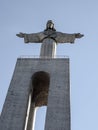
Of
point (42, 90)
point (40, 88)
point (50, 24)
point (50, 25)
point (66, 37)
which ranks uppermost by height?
point (50, 24)

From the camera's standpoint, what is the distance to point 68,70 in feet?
71.6

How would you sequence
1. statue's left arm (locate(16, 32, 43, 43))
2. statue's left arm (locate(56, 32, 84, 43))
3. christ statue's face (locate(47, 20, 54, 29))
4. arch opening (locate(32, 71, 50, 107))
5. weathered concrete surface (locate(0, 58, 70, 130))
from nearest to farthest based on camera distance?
weathered concrete surface (locate(0, 58, 70, 130)) < arch opening (locate(32, 71, 50, 107)) < statue's left arm (locate(56, 32, 84, 43)) < statue's left arm (locate(16, 32, 43, 43)) < christ statue's face (locate(47, 20, 54, 29))

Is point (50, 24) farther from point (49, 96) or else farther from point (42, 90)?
point (49, 96)

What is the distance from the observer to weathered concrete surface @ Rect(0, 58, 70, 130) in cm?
1812

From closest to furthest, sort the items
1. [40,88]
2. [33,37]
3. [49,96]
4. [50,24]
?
[49,96], [40,88], [33,37], [50,24]

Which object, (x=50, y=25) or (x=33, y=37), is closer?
(x=33, y=37)

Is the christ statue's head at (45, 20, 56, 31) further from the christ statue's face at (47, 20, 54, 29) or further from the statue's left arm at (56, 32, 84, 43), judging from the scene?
the statue's left arm at (56, 32, 84, 43)

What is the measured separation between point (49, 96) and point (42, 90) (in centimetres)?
335

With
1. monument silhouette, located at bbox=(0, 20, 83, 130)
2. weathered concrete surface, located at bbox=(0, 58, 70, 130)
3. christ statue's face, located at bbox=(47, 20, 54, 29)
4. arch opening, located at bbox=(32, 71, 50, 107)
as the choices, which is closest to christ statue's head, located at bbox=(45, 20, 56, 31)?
christ statue's face, located at bbox=(47, 20, 54, 29)

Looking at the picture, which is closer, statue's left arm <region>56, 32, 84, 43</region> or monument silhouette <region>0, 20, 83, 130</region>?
monument silhouette <region>0, 20, 83, 130</region>

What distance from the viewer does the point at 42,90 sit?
2300cm

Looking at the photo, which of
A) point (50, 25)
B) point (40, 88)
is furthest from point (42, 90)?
point (50, 25)

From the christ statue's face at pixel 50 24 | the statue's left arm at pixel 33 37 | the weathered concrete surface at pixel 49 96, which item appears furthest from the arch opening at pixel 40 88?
the christ statue's face at pixel 50 24

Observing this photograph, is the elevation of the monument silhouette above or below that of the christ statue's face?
below
